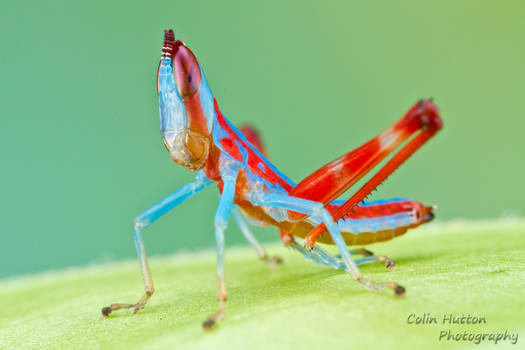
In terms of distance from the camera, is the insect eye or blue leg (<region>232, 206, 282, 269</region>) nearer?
the insect eye

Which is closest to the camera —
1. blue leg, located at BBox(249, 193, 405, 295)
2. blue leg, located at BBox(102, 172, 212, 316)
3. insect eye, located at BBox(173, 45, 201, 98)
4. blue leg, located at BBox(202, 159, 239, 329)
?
blue leg, located at BBox(202, 159, 239, 329)

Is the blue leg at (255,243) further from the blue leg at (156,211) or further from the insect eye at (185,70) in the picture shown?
the insect eye at (185,70)

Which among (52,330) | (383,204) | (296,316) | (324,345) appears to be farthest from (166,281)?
(324,345)

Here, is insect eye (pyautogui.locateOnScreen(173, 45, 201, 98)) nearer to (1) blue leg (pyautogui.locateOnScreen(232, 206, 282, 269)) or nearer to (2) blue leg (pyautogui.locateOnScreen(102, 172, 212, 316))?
(2) blue leg (pyautogui.locateOnScreen(102, 172, 212, 316))

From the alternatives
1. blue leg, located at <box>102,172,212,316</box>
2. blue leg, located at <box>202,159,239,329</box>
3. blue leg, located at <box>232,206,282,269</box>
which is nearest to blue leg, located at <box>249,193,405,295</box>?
blue leg, located at <box>202,159,239,329</box>

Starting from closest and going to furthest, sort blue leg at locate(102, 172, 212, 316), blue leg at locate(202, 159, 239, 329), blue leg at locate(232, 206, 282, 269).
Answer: blue leg at locate(202, 159, 239, 329), blue leg at locate(102, 172, 212, 316), blue leg at locate(232, 206, 282, 269)

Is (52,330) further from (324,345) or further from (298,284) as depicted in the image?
(324,345)

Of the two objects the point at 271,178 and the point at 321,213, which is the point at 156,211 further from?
the point at 321,213

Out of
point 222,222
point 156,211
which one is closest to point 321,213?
point 222,222

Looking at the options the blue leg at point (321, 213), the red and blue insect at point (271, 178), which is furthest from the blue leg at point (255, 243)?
the blue leg at point (321, 213)
